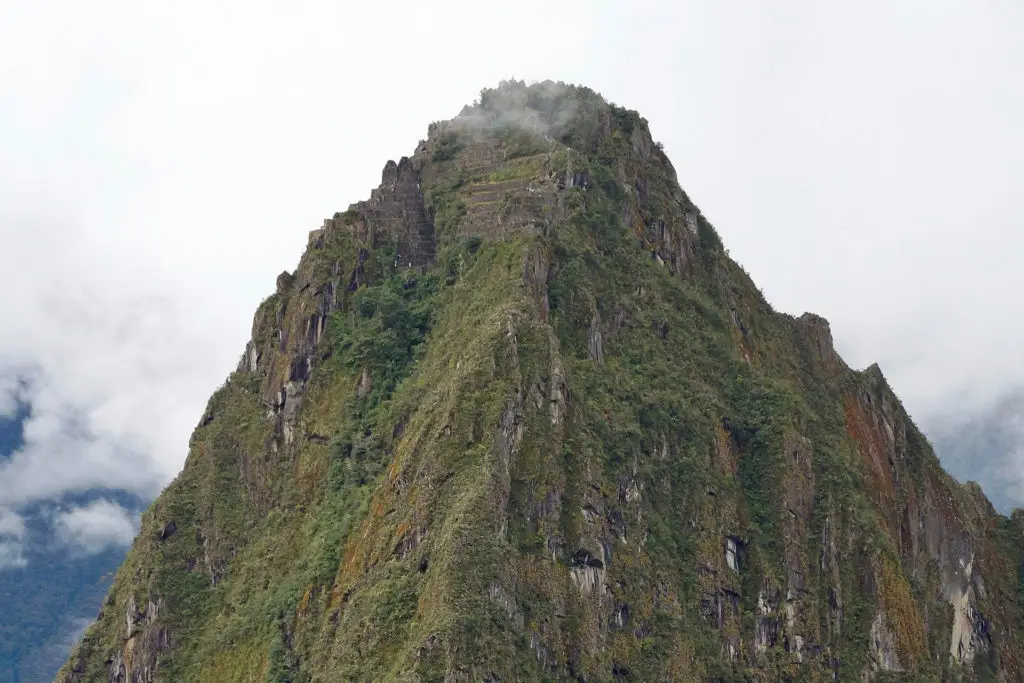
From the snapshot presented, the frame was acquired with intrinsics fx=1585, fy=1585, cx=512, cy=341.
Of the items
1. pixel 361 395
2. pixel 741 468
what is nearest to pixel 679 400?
pixel 741 468

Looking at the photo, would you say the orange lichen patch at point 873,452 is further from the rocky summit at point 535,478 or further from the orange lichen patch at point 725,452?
the orange lichen patch at point 725,452

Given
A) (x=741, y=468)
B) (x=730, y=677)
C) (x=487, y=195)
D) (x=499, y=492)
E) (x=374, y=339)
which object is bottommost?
(x=730, y=677)

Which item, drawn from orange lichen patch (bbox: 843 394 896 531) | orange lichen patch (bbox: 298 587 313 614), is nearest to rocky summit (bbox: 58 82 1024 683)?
orange lichen patch (bbox: 298 587 313 614)

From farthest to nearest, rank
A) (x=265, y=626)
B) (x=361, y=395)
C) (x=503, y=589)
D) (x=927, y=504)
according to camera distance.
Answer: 1. (x=927, y=504)
2. (x=361, y=395)
3. (x=265, y=626)
4. (x=503, y=589)

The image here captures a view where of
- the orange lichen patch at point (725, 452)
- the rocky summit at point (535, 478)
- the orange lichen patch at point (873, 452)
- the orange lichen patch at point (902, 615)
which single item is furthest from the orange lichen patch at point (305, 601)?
the orange lichen patch at point (873, 452)

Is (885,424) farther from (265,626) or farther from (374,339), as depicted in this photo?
(265,626)

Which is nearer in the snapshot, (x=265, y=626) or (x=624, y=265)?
(x=265, y=626)

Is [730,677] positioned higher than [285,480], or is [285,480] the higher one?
[285,480]
